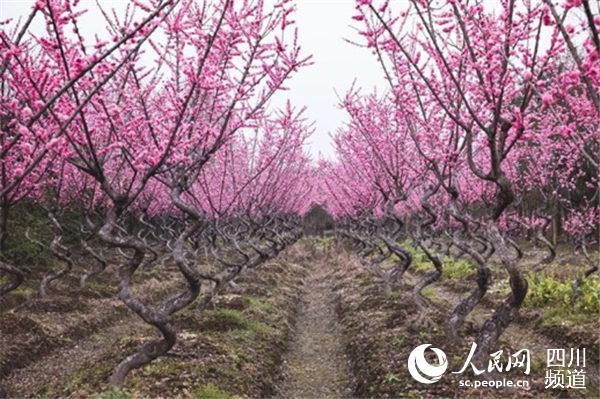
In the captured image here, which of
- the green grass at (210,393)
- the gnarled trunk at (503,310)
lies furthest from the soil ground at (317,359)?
the gnarled trunk at (503,310)

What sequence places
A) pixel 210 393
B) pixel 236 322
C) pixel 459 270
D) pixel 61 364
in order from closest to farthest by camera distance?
pixel 210 393, pixel 61 364, pixel 236 322, pixel 459 270

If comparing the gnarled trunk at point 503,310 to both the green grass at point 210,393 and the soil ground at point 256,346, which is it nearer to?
the soil ground at point 256,346

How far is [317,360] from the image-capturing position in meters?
13.2

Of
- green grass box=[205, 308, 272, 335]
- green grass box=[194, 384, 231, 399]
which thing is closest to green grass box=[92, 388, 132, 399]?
green grass box=[194, 384, 231, 399]

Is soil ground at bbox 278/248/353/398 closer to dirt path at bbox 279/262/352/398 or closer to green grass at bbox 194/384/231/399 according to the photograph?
dirt path at bbox 279/262/352/398

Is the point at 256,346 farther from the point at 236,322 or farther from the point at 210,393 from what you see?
the point at 210,393

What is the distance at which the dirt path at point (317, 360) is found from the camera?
1097 cm

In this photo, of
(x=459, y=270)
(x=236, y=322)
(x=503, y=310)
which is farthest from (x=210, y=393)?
(x=459, y=270)

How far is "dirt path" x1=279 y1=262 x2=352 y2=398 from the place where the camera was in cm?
1097

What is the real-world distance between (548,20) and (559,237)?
38.3m

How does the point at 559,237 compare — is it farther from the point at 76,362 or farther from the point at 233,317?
the point at 76,362


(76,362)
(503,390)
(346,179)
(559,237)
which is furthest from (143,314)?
(559,237)

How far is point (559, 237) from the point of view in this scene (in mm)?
38562

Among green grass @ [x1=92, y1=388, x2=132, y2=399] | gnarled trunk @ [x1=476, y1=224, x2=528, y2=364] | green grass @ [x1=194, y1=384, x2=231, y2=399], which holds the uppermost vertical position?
gnarled trunk @ [x1=476, y1=224, x2=528, y2=364]
